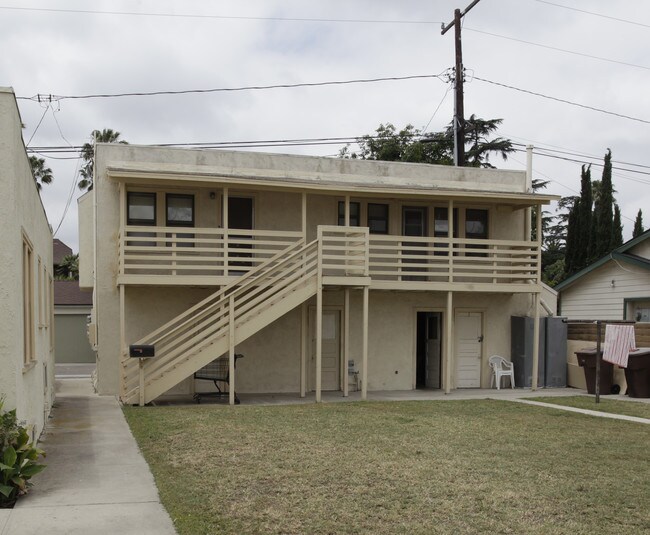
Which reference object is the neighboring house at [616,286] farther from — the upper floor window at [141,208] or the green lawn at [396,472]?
the upper floor window at [141,208]

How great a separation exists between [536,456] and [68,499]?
18.7 ft

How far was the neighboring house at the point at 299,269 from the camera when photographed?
49.1 ft

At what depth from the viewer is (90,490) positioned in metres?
7.20

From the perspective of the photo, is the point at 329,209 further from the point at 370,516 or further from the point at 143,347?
the point at 370,516

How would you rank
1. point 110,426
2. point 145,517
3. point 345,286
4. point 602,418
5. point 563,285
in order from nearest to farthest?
1. point 145,517
2. point 110,426
3. point 602,418
4. point 345,286
5. point 563,285

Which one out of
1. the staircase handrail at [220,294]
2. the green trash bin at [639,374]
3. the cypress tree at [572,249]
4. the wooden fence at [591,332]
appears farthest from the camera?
the cypress tree at [572,249]

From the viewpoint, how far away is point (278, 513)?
6328mm

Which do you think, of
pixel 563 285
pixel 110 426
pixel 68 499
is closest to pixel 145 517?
pixel 68 499

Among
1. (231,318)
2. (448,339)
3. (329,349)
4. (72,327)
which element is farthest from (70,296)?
(448,339)

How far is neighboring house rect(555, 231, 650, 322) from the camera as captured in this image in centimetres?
2030

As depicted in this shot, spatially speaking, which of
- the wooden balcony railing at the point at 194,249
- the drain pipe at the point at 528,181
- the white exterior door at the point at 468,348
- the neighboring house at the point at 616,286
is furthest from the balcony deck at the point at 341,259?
the neighboring house at the point at 616,286

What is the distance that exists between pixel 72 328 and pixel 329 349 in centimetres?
1779

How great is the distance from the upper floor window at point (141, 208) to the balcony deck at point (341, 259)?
0.28 meters

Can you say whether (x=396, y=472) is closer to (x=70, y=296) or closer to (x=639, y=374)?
(x=639, y=374)
